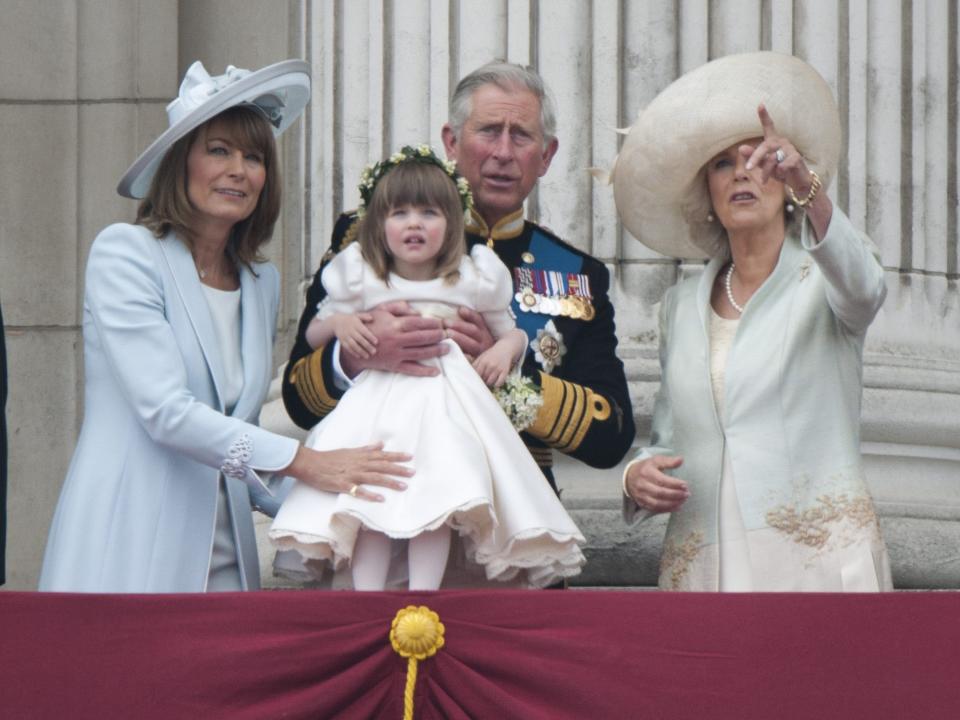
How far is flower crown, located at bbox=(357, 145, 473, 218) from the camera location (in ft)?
14.0

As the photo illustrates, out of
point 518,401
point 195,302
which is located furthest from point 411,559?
point 195,302

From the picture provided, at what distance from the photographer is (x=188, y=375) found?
4.17 metres

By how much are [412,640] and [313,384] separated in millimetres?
852

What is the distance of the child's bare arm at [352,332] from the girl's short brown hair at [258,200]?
223mm

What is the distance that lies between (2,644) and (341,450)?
721 mm

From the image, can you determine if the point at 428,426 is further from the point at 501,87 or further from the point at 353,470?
the point at 501,87

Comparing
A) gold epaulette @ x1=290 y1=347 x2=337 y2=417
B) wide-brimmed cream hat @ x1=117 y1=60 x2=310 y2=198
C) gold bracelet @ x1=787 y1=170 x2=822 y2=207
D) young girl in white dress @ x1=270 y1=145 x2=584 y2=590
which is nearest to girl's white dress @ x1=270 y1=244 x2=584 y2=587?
young girl in white dress @ x1=270 y1=145 x2=584 y2=590

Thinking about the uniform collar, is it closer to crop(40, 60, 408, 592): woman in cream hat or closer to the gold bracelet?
crop(40, 60, 408, 592): woman in cream hat

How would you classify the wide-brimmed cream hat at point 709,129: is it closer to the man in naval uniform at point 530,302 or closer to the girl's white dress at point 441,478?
the man in naval uniform at point 530,302

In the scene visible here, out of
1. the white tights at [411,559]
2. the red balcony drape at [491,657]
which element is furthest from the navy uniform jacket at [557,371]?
the red balcony drape at [491,657]

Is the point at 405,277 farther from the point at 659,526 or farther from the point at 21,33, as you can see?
the point at 21,33

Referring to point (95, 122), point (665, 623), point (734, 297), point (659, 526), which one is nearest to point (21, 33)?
point (95, 122)

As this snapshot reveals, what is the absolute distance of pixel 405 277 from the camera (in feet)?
14.0

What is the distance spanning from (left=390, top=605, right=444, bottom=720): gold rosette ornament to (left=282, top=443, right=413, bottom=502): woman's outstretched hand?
0.34m
